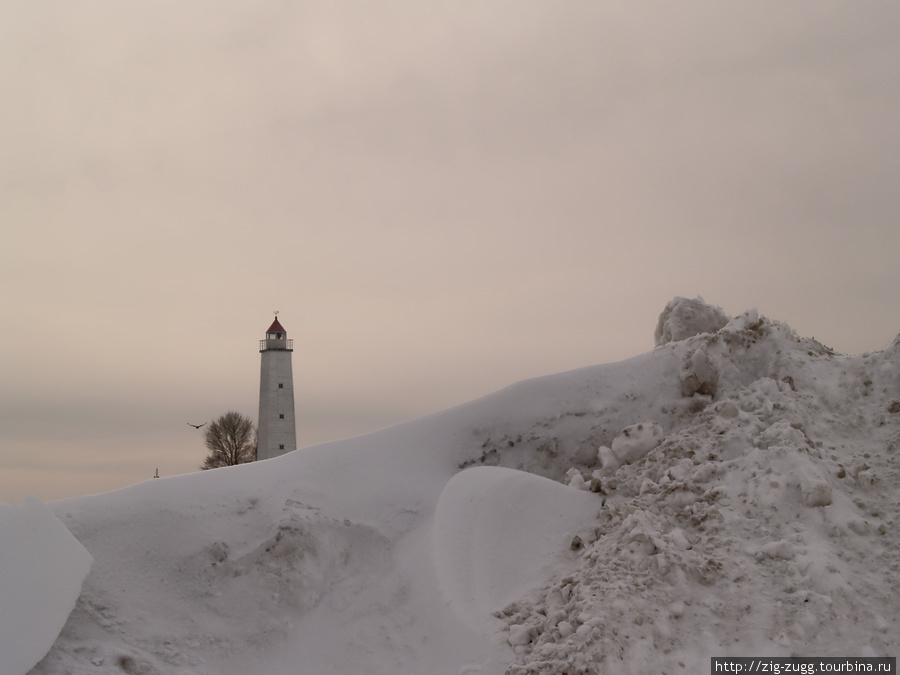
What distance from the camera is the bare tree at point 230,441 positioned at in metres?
33.8

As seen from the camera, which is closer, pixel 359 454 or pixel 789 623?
pixel 789 623

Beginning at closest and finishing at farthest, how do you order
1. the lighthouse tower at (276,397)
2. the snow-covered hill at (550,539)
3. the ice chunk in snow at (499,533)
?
the snow-covered hill at (550,539)
the ice chunk in snow at (499,533)
the lighthouse tower at (276,397)

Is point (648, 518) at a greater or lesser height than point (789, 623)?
greater

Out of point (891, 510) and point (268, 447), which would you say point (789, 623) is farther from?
point (268, 447)

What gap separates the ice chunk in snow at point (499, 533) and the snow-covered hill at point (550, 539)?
0.07 ft

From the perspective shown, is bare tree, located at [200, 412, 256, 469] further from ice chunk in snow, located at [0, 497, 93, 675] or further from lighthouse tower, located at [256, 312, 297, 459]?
ice chunk in snow, located at [0, 497, 93, 675]

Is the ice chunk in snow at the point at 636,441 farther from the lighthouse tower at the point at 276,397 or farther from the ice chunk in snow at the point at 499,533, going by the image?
the lighthouse tower at the point at 276,397

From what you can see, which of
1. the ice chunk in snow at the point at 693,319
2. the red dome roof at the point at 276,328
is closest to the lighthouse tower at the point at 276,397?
the red dome roof at the point at 276,328

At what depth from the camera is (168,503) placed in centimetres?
753

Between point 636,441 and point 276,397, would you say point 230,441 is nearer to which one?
point 276,397

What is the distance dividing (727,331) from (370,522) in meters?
4.46

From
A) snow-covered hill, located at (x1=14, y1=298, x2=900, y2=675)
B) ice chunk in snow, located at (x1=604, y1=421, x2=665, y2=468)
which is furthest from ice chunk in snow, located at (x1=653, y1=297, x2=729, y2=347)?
ice chunk in snow, located at (x1=604, y1=421, x2=665, y2=468)

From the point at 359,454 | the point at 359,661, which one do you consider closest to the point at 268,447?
the point at 359,454

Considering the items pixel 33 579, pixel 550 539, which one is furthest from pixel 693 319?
pixel 33 579
